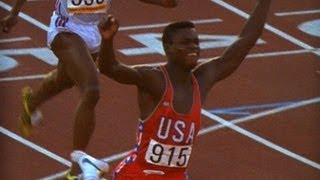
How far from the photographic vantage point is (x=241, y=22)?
16188 mm

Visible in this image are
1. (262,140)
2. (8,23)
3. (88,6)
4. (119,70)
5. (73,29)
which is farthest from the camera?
(262,140)

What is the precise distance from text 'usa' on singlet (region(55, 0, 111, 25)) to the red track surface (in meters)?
2.79

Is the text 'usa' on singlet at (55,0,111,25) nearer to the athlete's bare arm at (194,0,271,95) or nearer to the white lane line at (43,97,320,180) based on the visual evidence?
the athlete's bare arm at (194,0,271,95)

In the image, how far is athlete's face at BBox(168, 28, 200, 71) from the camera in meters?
8.74

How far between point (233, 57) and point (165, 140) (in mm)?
754

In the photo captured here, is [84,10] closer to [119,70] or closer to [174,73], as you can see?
[174,73]

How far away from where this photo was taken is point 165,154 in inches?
348

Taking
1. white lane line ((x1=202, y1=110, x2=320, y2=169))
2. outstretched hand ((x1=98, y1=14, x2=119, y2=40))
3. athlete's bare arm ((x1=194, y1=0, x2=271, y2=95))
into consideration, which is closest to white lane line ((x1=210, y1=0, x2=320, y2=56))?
white lane line ((x1=202, y1=110, x2=320, y2=169))

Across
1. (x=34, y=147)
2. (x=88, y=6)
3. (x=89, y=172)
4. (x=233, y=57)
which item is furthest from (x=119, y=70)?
(x=34, y=147)

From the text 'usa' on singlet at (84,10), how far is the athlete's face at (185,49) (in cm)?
106

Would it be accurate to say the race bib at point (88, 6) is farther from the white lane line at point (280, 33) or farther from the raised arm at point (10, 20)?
the white lane line at point (280, 33)

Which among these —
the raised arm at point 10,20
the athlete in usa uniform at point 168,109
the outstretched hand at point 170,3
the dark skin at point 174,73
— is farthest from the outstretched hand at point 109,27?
the raised arm at point 10,20

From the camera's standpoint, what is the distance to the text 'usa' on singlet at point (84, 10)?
9727mm

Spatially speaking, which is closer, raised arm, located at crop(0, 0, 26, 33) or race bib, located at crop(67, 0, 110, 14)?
race bib, located at crop(67, 0, 110, 14)
